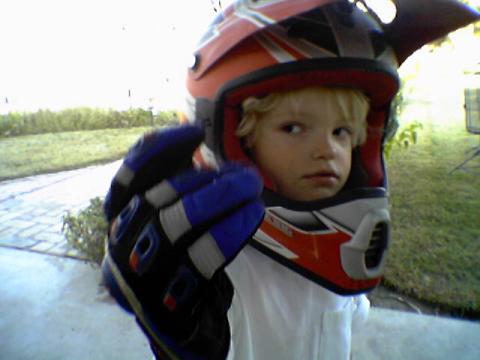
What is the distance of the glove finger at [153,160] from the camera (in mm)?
618

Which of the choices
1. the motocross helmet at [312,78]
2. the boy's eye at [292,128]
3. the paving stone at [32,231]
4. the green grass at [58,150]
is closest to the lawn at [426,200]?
the green grass at [58,150]

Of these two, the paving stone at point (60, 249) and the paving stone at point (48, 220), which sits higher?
the paving stone at point (60, 249)

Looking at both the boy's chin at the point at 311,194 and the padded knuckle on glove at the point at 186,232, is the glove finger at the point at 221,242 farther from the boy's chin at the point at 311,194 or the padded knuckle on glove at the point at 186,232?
the boy's chin at the point at 311,194

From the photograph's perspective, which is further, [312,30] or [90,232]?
[90,232]

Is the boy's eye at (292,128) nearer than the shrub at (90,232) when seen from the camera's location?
Yes

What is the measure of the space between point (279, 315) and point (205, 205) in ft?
1.29

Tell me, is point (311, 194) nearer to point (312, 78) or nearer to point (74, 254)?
point (312, 78)

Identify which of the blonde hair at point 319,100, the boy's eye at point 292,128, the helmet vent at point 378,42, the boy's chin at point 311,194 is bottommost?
the boy's chin at point 311,194

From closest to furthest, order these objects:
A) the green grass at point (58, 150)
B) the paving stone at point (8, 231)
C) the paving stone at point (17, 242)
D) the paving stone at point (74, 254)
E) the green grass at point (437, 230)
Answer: the green grass at point (437, 230)
the paving stone at point (74, 254)
the paving stone at point (17, 242)
the paving stone at point (8, 231)
the green grass at point (58, 150)

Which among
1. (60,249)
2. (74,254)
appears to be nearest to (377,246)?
(74,254)

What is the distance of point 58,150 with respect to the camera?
19.3ft

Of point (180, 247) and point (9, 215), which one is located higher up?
point (180, 247)

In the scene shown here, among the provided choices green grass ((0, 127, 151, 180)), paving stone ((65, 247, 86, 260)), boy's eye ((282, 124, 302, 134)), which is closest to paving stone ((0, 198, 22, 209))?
green grass ((0, 127, 151, 180))

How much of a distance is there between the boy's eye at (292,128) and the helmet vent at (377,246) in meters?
0.31
